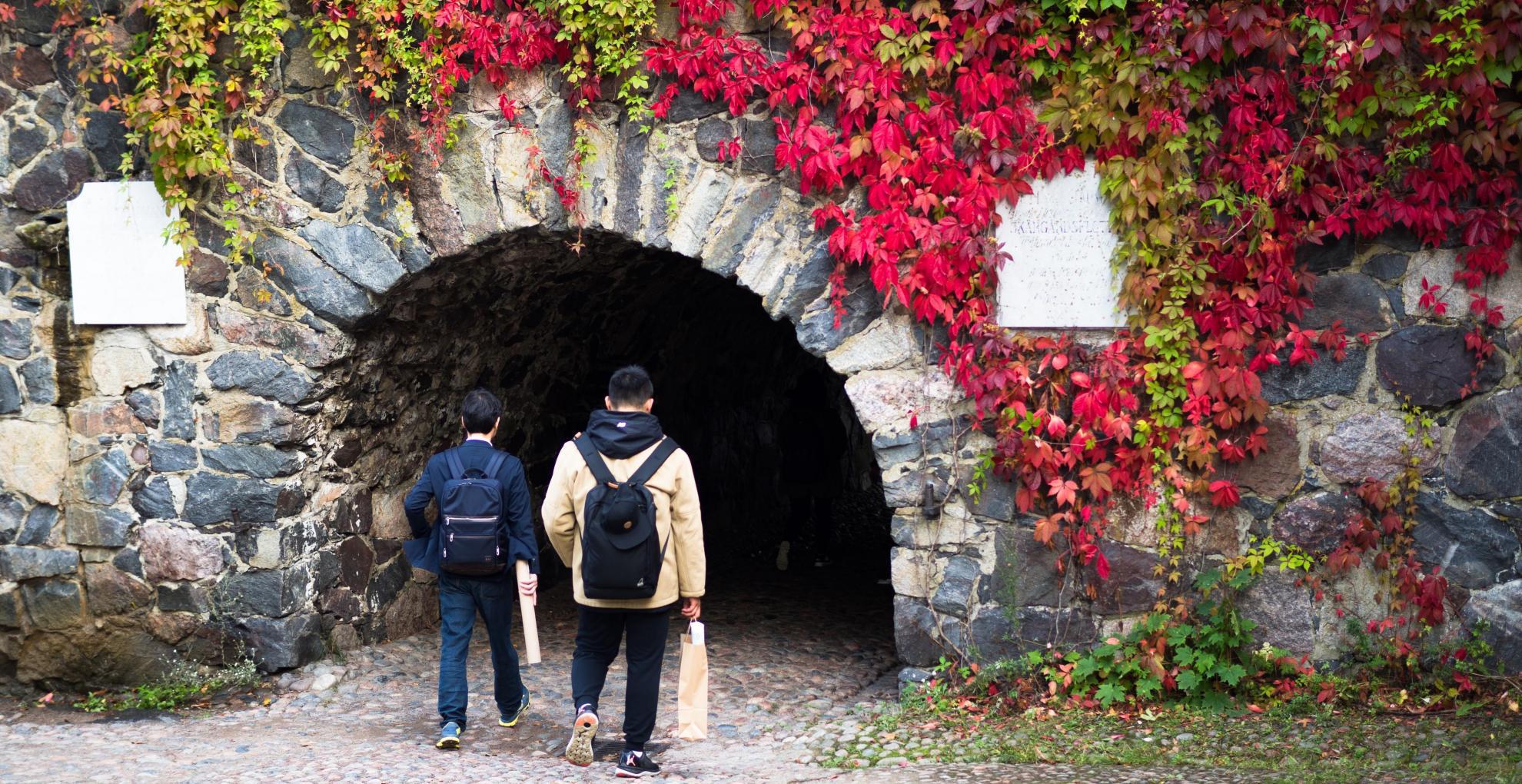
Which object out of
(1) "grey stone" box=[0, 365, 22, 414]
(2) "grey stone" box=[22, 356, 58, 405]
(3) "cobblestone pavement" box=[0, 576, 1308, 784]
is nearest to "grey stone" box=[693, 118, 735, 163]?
(3) "cobblestone pavement" box=[0, 576, 1308, 784]

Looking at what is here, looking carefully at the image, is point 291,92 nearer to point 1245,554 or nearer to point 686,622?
point 686,622

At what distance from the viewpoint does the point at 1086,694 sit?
178 inches

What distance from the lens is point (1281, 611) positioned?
14.7ft

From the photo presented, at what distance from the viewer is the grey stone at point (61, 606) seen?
17.2ft

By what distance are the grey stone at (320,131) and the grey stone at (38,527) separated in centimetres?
189

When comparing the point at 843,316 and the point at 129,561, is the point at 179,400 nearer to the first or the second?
the point at 129,561

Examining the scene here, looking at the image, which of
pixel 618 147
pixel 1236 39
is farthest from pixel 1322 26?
pixel 618 147

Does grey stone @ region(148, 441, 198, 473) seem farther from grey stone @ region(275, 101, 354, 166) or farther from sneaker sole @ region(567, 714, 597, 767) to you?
sneaker sole @ region(567, 714, 597, 767)

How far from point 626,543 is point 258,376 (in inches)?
86.1

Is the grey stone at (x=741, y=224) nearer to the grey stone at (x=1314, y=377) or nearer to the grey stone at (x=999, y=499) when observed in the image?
the grey stone at (x=999, y=499)

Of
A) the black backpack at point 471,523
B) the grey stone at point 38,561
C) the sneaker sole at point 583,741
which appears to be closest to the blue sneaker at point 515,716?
the sneaker sole at point 583,741

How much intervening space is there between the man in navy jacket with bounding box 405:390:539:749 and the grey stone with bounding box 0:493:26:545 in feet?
6.68

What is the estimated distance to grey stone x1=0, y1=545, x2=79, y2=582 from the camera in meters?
5.23

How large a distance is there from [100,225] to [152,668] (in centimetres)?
185
